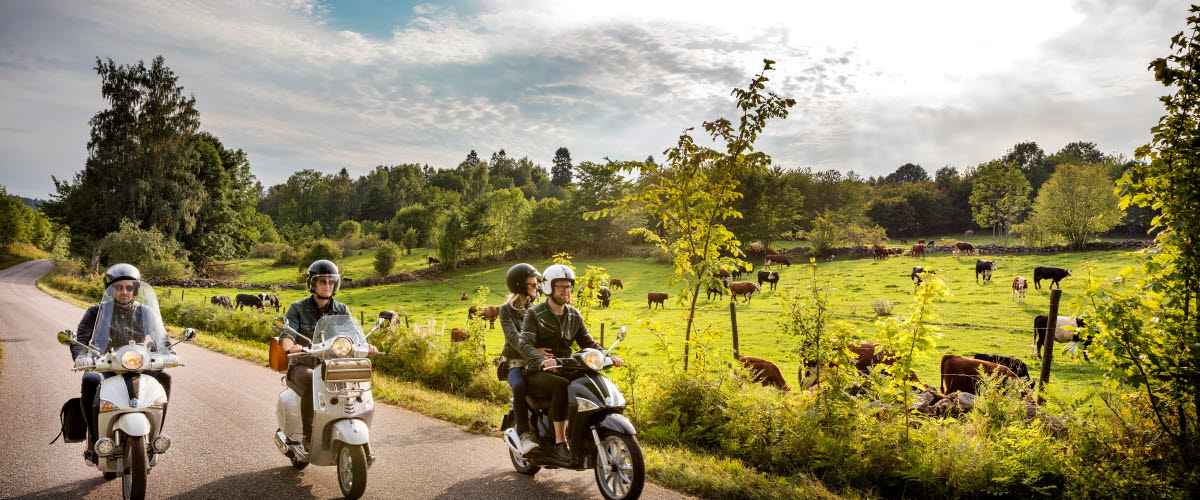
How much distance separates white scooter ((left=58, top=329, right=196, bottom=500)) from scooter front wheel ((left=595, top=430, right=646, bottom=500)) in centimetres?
371

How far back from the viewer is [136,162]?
138 ft

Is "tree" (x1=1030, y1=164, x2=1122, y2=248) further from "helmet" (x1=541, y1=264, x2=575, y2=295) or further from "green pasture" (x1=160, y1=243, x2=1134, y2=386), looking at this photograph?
"helmet" (x1=541, y1=264, x2=575, y2=295)

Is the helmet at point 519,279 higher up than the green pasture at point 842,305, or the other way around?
the helmet at point 519,279

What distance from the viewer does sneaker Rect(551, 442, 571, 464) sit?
5219mm

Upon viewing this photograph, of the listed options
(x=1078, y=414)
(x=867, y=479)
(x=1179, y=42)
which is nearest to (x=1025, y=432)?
(x=1078, y=414)

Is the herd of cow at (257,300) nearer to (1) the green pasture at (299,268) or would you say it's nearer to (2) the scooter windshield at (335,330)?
(1) the green pasture at (299,268)

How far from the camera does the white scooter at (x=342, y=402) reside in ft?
16.0

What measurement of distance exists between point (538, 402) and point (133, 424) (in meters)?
3.29

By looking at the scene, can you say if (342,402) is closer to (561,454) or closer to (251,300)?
(561,454)

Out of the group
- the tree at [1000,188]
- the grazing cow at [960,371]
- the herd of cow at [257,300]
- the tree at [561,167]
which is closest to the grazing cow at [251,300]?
the herd of cow at [257,300]

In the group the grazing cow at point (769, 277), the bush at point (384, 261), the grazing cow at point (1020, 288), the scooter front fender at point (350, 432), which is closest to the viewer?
the scooter front fender at point (350, 432)

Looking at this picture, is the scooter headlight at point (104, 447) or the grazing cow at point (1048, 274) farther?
the grazing cow at point (1048, 274)

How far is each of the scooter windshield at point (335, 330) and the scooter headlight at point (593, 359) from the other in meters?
1.99

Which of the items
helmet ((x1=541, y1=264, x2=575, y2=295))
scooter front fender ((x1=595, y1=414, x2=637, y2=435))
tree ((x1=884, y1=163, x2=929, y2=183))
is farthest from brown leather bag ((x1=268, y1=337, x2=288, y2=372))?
tree ((x1=884, y1=163, x2=929, y2=183))
